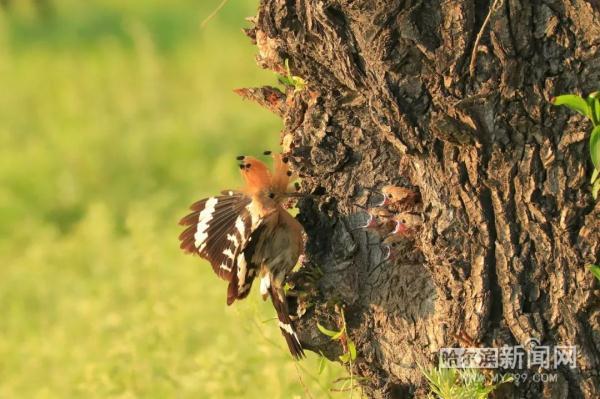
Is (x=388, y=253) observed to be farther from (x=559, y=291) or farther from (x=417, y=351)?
(x=559, y=291)

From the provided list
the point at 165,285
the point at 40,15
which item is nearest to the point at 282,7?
the point at 165,285

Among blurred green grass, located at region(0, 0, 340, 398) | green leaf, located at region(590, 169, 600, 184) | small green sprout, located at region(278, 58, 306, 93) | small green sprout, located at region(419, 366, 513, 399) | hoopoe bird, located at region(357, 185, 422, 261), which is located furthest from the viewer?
blurred green grass, located at region(0, 0, 340, 398)

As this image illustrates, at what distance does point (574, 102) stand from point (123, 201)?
5817 millimetres

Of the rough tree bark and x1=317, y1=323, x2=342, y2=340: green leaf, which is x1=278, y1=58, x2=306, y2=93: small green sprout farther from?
x1=317, y1=323, x2=342, y2=340: green leaf

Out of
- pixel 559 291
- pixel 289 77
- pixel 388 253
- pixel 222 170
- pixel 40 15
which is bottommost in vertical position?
pixel 559 291

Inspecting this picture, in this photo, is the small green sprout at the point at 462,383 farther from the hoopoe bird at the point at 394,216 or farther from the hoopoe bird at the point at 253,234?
the hoopoe bird at the point at 253,234

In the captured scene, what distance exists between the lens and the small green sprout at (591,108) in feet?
9.00

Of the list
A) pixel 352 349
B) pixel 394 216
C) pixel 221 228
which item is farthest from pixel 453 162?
pixel 221 228

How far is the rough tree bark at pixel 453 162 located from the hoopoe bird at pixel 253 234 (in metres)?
0.11

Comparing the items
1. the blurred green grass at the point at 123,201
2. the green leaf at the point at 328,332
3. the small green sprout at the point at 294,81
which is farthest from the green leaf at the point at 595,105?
the blurred green grass at the point at 123,201

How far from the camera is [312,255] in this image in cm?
348

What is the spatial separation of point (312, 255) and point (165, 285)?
245 cm

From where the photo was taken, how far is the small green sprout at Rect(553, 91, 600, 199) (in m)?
2.74

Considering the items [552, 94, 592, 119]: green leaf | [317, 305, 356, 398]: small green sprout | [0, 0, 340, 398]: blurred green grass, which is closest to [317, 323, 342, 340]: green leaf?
[317, 305, 356, 398]: small green sprout
